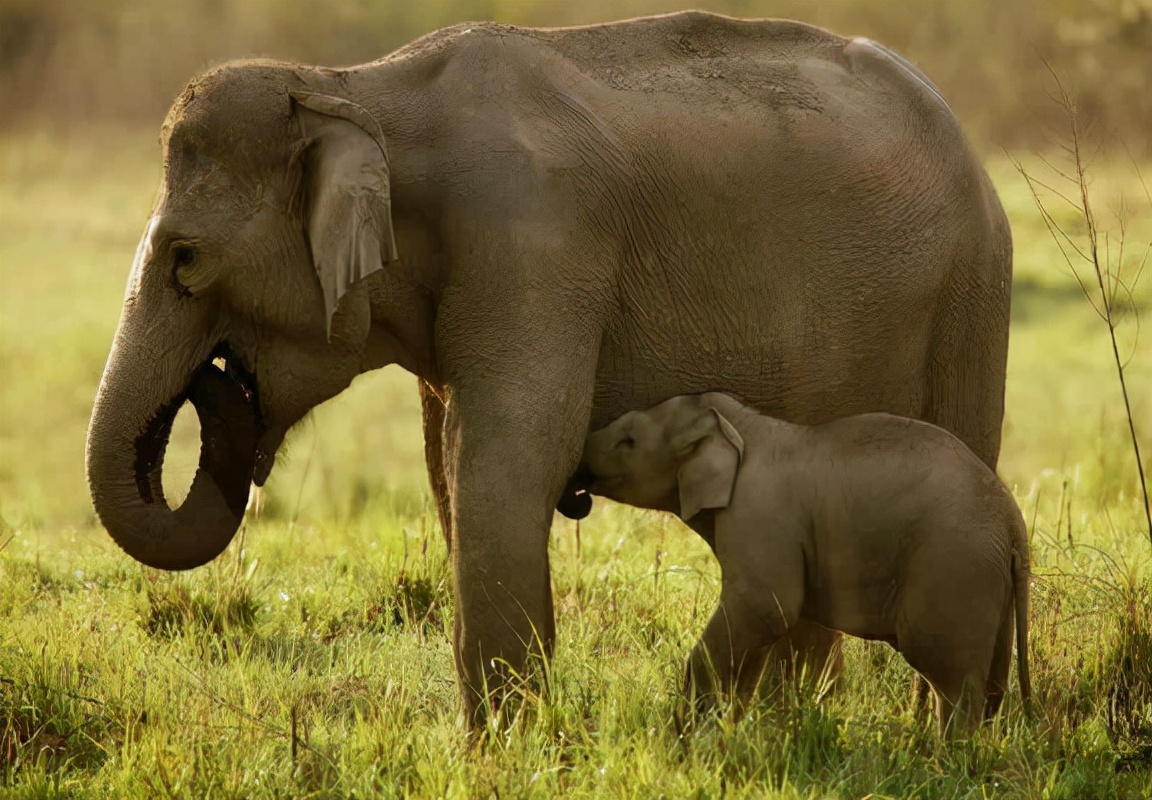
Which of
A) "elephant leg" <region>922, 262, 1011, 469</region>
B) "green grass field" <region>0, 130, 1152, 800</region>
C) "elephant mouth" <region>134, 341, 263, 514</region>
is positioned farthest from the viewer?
"elephant leg" <region>922, 262, 1011, 469</region>

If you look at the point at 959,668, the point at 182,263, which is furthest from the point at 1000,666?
the point at 182,263

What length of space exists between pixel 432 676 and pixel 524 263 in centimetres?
167

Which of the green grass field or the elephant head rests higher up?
the elephant head

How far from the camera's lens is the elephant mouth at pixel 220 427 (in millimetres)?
5082

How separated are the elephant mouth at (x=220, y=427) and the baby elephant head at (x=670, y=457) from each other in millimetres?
1007

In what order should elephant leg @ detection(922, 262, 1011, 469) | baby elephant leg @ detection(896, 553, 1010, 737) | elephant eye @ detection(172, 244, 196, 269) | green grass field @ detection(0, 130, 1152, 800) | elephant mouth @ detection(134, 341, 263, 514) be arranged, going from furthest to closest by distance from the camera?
elephant leg @ detection(922, 262, 1011, 469), elephant mouth @ detection(134, 341, 263, 514), elephant eye @ detection(172, 244, 196, 269), baby elephant leg @ detection(896, 553, 1010, 737), green grass field @ detection(0, 130, 1152, 800)

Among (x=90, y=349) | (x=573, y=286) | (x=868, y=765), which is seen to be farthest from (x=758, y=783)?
(x=90, y=349)

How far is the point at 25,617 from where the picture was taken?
253 inches

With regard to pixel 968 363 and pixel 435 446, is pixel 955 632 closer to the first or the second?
pixel 968 363

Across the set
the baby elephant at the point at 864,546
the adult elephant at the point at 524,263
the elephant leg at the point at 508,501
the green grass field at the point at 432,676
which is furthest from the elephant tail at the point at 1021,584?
the elephant leg at the point at 508,501

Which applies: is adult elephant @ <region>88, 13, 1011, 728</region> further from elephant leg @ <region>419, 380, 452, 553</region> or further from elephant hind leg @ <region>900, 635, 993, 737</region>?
elephant hind leg @ <region>900, 635, 993, 737</region>

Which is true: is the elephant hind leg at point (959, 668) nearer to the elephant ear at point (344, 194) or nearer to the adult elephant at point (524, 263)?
the adult elephant at point (524, 263)

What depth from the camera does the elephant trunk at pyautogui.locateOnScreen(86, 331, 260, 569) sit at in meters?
4.96

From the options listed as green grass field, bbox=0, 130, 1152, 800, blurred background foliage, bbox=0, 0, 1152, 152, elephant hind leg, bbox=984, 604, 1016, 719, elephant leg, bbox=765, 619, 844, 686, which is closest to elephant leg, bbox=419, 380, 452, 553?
green grass field, bbox=0, 130, 1152, 800
